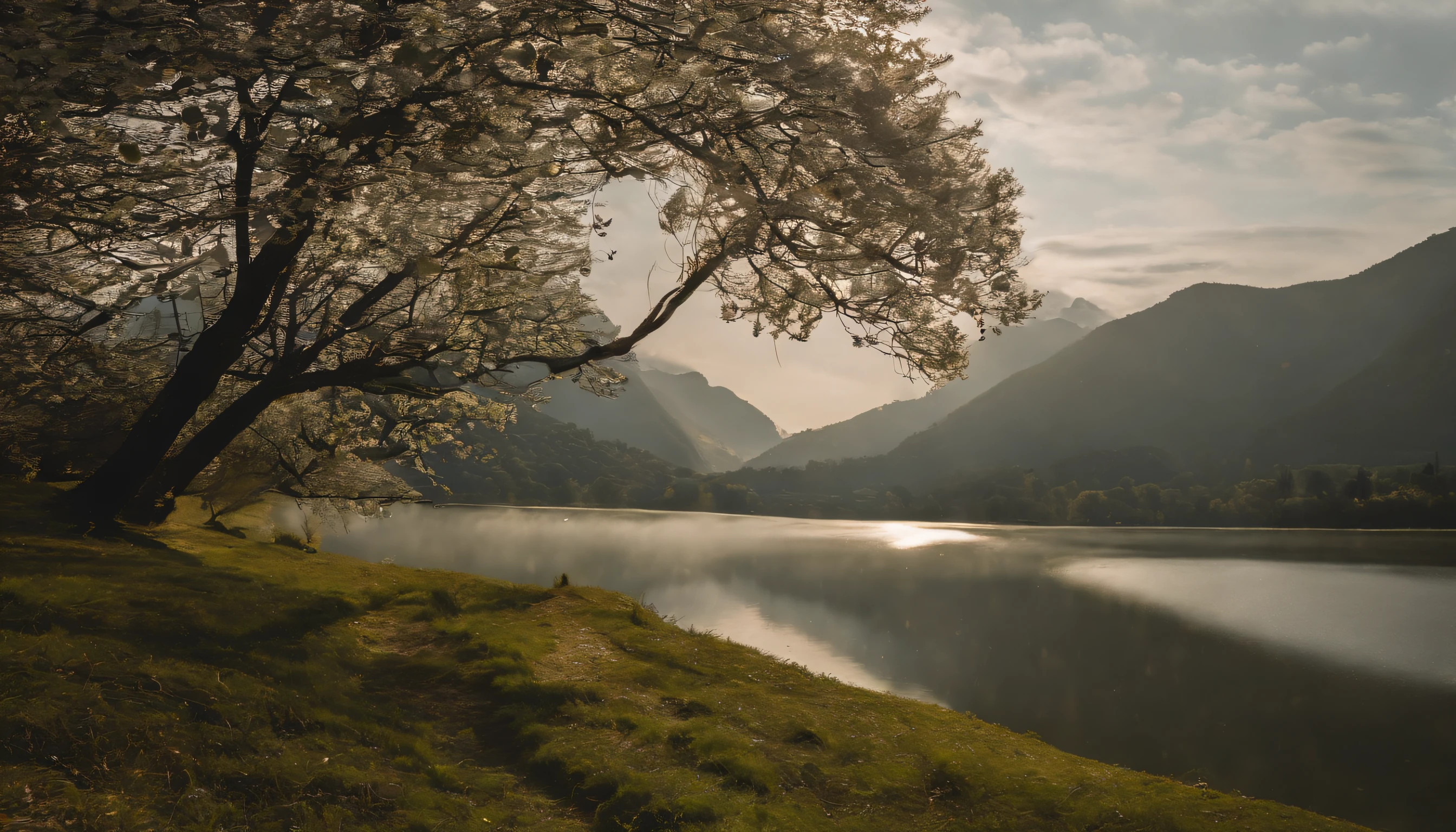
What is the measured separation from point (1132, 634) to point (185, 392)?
44520mm

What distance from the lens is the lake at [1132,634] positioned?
2297 cm

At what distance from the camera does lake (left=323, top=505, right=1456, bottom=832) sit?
2297cm

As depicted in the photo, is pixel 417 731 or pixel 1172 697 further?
pixel 1172 697

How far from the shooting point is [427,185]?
841cm

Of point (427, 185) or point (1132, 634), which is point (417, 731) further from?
point (1132, 634)

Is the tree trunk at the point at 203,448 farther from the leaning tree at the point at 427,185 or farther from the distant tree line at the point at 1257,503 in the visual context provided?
the distant tree line at the point at 1257,503

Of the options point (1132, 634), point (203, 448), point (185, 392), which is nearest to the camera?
point (185, 392)

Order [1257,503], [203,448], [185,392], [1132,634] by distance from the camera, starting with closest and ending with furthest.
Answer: [185,392]
[203,448]
[1132,634]
[1257,503]

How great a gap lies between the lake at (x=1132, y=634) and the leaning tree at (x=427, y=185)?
20015mm

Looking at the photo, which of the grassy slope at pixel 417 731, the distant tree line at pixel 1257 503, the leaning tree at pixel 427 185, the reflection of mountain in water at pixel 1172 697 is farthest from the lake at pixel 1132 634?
the distant tree line at pixel 1257 503

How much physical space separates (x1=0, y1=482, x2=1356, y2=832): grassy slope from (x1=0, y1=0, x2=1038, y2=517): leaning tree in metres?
3.38

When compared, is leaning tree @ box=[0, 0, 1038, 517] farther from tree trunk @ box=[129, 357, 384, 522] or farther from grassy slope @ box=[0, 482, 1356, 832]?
grassy slope @ box=[0, 482, 1356, 832]

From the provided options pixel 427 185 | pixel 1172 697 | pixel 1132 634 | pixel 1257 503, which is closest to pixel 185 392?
pixel 427 185

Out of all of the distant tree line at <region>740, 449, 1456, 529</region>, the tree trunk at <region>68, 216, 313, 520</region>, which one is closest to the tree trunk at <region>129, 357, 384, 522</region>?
the tree trunk at <region>68, 216, 313, 520</region>
